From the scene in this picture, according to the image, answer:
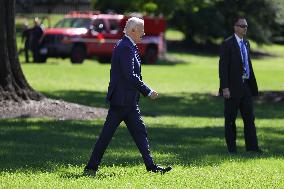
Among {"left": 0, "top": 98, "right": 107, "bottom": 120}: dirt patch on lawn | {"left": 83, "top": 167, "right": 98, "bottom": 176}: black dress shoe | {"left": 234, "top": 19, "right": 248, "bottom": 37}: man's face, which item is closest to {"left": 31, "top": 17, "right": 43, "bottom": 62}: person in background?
{"left": 0, "top": 98, "right": 107, "bottom": 120}: dirt patch on lawn

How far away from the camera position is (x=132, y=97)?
1069 centimetres

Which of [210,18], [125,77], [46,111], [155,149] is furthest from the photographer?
[210,18]

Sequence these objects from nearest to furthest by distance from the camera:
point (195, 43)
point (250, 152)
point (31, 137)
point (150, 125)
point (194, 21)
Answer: point (250, 152) → point (31, 137) → point (150, 125) → point (194, 21) → point (195, 43)

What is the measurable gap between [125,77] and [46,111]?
8.59 meters

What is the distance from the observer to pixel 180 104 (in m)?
24.8

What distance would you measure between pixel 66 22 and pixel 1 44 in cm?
2397

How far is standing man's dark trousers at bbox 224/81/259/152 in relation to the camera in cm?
1364

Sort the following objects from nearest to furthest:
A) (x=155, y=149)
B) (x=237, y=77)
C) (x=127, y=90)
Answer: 1. (x=127, y=90)
2. (x=237, y=77)
3. (x=155, y=149)

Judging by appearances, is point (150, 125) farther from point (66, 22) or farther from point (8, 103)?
point (66, 22)


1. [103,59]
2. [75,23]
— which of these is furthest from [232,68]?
[103,59]

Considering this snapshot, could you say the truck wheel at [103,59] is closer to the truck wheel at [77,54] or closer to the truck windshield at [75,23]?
the truck windshield at [75,23]

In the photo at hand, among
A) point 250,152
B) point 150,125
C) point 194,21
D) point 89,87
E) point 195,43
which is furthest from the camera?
point 195,43

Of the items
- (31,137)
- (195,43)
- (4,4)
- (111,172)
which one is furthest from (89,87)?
(195,43)

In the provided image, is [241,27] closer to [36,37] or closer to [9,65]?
[9,65]
